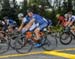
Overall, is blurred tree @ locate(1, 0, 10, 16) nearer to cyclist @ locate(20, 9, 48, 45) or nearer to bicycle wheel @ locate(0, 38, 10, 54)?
cyclist @ locate(20, 9, 48, 45)

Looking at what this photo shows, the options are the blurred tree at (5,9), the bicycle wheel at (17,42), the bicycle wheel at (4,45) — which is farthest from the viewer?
the blurred tree at (5,9)

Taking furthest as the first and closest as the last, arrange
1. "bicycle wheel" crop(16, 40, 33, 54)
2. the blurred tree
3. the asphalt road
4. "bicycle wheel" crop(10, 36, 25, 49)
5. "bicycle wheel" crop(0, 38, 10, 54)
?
the blurred tree, "bicycle wheel" crop(16, 40, 33, 54), "bicycle wheel" crop(10, 36, 25, 49), "bicycle wheel" crop(0, 38, 10, 54), the asphalt road

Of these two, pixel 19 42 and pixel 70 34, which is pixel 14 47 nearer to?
pixel 19 42

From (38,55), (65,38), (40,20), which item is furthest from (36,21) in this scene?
(65,38)

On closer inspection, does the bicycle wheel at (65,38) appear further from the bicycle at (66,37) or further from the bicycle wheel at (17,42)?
the bicycle wheel at (17,42)

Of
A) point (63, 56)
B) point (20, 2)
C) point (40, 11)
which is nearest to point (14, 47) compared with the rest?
point (63, 56)

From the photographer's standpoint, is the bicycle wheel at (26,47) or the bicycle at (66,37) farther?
the bicycle at (66,37)

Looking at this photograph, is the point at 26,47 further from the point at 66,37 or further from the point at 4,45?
the point at 66,37

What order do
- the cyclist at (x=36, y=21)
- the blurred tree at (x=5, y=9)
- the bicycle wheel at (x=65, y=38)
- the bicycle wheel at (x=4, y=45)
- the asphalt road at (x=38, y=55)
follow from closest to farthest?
the asphalt road at (x=38, y=55) < the bicycle wheel at (x=4, y=45) < the cyclist at (x=36, y=21) < the bicycle wheel at (x=65, y=38) < the blurred tree at (x=5, y=9)

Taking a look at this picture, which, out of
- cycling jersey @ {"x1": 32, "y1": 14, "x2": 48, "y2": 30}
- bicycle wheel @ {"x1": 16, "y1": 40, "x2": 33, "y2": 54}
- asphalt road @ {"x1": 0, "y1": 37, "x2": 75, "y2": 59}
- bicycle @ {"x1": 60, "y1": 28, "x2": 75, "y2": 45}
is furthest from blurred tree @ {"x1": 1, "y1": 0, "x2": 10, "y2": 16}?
bicycle wheel @ {"x1": 16, "y1": 40, "x2": 33, "y2": 54}

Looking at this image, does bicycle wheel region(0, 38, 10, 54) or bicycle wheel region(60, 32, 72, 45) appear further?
bicycle wheel region(60, 32, 72, 45)

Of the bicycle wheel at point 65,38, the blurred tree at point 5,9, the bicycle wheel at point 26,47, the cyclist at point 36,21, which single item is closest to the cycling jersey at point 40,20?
the cyclist at point 36,21

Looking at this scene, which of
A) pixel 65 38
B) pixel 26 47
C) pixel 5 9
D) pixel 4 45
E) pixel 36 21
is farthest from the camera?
pixel 5 9

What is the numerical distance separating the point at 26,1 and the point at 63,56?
26.5 meters
